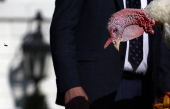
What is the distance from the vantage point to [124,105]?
2039 millimetres

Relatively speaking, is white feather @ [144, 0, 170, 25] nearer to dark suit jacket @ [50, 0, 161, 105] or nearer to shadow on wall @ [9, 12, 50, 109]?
dark suit jacket @ [50, 0, 161, 105]

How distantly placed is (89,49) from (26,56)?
232 centimetres

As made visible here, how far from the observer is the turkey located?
137 cm

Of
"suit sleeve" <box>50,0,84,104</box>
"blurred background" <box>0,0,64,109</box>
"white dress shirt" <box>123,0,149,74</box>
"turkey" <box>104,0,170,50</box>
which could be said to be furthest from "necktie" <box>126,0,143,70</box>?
"blurred background" <box>0,0,64,109</box>

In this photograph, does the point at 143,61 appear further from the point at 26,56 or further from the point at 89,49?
the point at 26,56

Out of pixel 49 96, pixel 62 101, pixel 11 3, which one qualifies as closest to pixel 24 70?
pixel 49 96

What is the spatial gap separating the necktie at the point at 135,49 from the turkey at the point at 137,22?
510 millimetres

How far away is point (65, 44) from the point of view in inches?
73.0

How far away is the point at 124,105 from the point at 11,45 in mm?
2443

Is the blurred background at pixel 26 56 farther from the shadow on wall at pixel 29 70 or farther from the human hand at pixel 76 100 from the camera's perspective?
the human hand at pixel 76 100

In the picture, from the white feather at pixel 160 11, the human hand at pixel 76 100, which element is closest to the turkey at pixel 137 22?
the white feather at pixel 160 11

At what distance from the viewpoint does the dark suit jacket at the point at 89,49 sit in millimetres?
1872

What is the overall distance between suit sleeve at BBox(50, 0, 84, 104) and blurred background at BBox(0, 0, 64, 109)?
2.17 m

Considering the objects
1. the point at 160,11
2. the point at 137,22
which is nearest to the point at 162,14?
the point at 160,11
